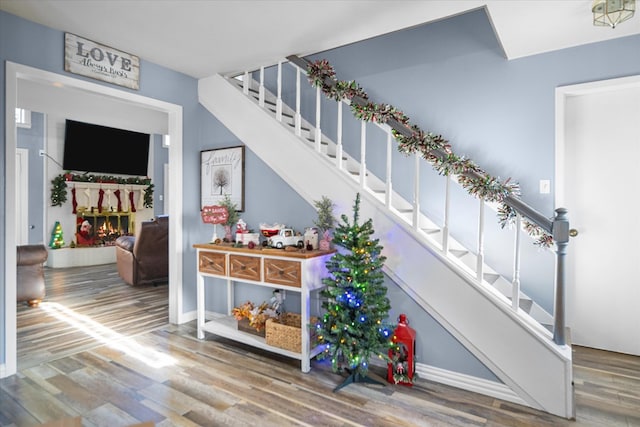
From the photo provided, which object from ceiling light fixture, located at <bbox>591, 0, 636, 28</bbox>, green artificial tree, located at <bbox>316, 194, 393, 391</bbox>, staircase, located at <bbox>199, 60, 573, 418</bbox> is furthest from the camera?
green artificial tree, located at <bbox>316, 194, 393, 391</bbox>

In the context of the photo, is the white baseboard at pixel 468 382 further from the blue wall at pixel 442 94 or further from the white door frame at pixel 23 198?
the white door frame at pixel 23 198

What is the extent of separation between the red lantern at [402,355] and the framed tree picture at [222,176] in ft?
6.47

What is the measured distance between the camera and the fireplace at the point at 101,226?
7.80 m

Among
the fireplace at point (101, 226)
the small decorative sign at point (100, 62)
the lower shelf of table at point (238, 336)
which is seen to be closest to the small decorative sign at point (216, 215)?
the lower shelf of table at point (238, 336)

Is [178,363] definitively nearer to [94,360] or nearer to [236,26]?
[94,360]

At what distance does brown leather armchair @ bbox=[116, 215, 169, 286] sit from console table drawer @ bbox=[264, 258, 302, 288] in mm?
3095

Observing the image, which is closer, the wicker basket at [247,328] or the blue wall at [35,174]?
the wicker basket at [247,328]

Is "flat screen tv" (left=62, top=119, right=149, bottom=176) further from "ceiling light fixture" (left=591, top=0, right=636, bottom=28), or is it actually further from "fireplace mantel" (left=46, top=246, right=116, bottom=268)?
"ceiling light fixture" (left=591, top=0, right=636, bottom=28)

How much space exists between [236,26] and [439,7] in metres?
1.49

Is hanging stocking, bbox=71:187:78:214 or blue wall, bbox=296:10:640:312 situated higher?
blue wall, bbox=296:10:640:312

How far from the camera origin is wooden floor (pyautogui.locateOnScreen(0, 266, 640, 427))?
219 centimetres

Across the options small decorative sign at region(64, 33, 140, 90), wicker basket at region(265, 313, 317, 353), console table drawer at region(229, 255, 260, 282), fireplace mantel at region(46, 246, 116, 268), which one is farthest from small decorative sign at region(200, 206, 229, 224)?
fireplace mantel at region(46, 246, 116, 268)

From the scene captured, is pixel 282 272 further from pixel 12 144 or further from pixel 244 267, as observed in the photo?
pixel 12 144

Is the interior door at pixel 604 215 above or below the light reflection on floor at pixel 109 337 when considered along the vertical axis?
above
